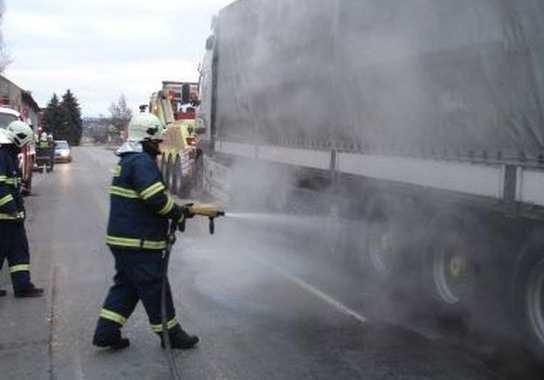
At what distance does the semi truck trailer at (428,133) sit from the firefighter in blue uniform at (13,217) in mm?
3119

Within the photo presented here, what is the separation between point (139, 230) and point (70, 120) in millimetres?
89223

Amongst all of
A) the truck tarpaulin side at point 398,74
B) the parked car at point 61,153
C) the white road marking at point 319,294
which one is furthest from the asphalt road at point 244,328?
the parked car at point 61,153

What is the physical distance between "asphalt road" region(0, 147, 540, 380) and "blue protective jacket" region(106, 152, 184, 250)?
802 millimetres

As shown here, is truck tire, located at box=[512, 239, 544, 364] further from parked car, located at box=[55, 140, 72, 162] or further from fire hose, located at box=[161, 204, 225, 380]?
parked car, located at box=[55, 140, 72, 162]

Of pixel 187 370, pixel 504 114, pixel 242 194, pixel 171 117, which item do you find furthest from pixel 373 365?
pixel 171 117

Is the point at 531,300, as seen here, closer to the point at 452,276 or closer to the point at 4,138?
the point at 452,276

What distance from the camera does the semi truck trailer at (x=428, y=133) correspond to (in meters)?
4.92

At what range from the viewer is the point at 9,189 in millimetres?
6918

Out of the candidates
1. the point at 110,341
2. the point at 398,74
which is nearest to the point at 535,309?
the point at 398,74

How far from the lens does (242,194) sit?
11562 mm

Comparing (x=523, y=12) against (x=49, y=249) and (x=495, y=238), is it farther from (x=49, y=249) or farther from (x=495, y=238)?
(x=49, y=249)

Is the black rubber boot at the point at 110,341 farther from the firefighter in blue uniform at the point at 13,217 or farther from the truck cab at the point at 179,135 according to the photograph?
the truck cab at the point at 179,135

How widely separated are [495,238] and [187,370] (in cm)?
230

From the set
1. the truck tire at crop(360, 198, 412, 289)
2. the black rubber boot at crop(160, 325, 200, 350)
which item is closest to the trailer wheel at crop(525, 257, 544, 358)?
the truck tire at crop(360, 198, 412, 289)
